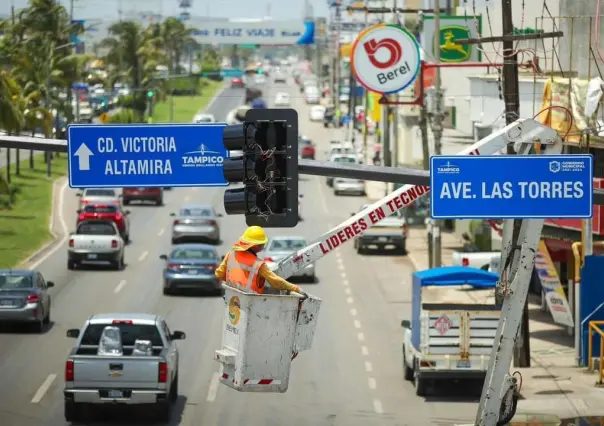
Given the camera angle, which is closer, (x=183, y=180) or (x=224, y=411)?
(x=183, y=180)

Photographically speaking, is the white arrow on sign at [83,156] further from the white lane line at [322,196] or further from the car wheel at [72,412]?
the white lane line at [322,196]

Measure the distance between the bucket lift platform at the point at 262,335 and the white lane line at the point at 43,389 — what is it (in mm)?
13319

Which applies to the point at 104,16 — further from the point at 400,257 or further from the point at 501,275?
the point at 501,275

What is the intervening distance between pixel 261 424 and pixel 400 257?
1147 inches

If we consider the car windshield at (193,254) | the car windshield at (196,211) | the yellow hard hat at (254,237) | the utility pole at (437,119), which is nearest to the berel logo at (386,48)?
the utility pole at (437,119)

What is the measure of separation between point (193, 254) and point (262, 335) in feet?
95.7

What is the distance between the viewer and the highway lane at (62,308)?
1031 inches

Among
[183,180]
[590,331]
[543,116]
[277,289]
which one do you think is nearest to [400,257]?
[543,116]

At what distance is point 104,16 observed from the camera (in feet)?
382

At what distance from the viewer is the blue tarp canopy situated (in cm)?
2884

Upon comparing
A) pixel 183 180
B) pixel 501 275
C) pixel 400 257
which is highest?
pixel 183 180

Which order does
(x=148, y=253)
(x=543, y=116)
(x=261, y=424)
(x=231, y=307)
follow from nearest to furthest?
(x=231, y=307) → (x=261, y=424) → (x=543, y=116) → (x=148, y=253)

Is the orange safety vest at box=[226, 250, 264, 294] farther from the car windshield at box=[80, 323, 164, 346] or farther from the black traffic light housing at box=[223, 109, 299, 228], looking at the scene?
the car windshield at box=[80, 323, 164, 346]

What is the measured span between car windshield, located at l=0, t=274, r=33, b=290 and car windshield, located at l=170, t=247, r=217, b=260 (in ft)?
26.2
